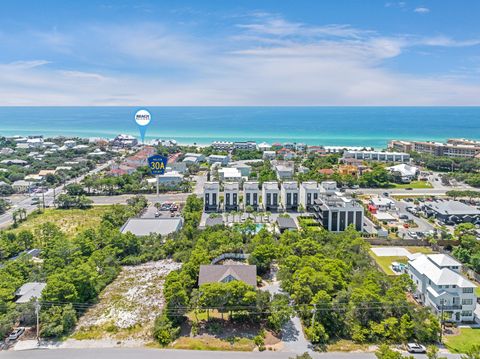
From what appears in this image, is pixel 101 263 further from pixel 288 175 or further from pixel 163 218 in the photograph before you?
pixel 288 175

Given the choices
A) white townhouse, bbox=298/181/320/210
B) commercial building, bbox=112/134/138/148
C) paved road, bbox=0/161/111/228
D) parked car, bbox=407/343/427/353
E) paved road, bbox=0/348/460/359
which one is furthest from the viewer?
commercial building, bbox=112/134/138/148

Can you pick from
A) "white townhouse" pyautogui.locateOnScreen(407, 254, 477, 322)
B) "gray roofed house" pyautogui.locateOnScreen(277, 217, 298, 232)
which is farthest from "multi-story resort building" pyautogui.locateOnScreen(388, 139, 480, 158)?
"white townhouse" pyautogui.locateOnScreen(407, 254, 477, 322)

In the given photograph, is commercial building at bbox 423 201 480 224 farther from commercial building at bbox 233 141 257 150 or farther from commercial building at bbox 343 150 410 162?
commercial building at bbox 233 141 257 150

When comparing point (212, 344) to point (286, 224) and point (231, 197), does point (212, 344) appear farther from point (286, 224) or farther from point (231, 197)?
A: point (231, 197)

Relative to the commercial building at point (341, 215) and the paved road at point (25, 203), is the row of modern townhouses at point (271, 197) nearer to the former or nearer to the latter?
the commercial building at point (341, 215)

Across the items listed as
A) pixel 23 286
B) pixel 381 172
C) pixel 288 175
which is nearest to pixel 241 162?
pixel 288 175

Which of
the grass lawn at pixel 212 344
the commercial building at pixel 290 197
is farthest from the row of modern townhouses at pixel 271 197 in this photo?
the grass lawn at pixel 212 344
